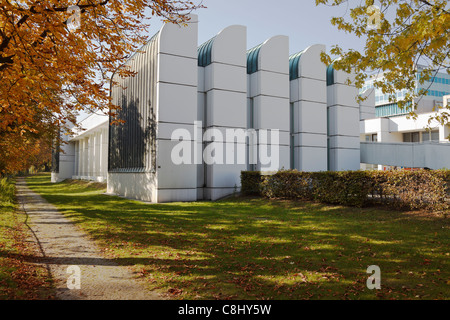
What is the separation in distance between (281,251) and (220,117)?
444 inches

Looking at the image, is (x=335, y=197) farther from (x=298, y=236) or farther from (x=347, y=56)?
(x=347, y=56)

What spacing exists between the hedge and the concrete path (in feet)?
29.3

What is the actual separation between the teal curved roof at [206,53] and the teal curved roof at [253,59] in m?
2.65

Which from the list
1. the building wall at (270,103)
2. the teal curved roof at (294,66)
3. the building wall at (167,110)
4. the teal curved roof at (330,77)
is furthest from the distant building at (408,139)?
the building wall at (167,110)

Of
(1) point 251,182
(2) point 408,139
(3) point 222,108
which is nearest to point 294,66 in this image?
(3) point 222,108

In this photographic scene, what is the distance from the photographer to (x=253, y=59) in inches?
760

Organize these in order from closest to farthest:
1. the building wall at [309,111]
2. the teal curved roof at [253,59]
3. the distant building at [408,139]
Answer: the teal curved roof at [253,59] < the building wall at [309,111] < the distant building at [408,139]

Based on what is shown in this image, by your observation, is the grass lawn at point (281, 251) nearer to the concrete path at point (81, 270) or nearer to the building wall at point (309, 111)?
the concrete path at point (81, 270)

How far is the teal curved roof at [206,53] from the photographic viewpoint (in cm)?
1767

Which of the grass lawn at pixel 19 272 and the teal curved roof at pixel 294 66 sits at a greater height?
the teal curved roof at pixel 294 66

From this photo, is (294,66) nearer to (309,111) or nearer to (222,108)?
(309,111)
